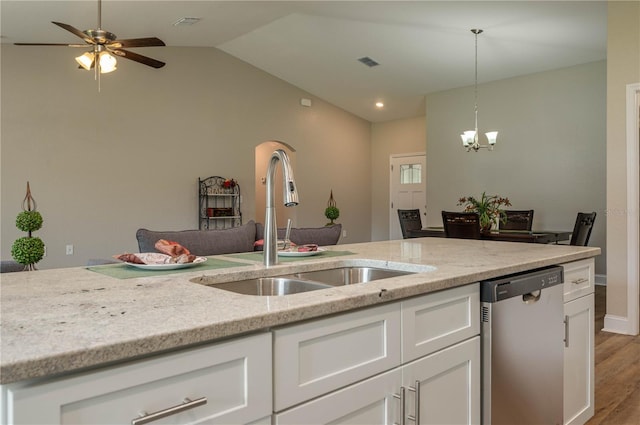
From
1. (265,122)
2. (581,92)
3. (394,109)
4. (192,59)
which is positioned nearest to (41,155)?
(192,59)

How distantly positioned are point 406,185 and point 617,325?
550 cm

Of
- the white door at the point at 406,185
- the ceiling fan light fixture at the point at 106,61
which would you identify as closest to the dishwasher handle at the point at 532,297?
the ceiling fan light fixture at the point at 106,61

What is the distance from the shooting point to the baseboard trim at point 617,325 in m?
4.03

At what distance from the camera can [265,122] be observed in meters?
8.09

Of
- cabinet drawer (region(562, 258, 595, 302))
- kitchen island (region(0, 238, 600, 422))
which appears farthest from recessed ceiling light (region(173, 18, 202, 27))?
cabinet drawer (region(562, 258, 595, 302))

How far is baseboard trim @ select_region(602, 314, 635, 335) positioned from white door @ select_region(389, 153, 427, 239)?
4.72 metres

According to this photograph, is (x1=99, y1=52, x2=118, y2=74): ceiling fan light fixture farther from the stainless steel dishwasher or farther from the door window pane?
the door window pane

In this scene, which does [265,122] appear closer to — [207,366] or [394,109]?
[394,109]

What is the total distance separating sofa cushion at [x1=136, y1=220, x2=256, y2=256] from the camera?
314cm

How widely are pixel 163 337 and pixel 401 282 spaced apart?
0.74 metres

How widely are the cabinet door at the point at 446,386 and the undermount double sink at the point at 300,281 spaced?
0.35 metres

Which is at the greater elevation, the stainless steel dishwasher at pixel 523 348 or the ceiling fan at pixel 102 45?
the ceiling fan at pixel 102 45

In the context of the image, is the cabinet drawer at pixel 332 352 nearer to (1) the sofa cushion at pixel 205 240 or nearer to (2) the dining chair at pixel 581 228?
(1) the sofa cushion at pixel 205 240

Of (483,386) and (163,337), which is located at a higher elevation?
(163,337)
